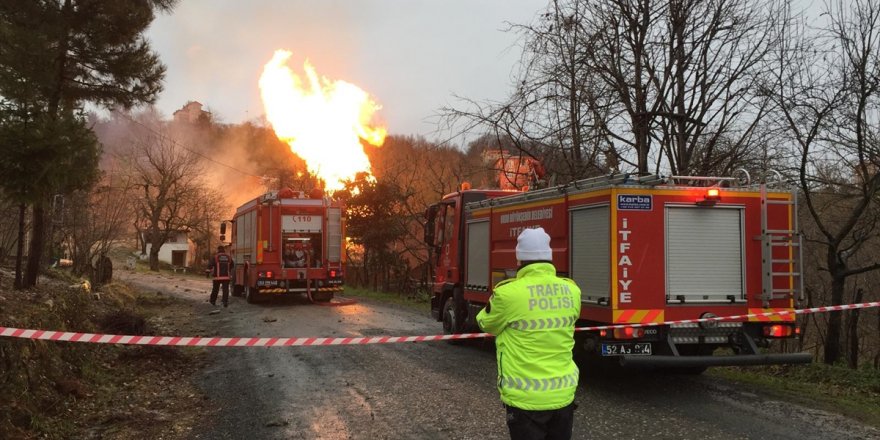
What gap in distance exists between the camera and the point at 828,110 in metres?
8.95

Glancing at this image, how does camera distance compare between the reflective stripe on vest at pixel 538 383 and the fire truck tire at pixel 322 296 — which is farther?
the fire truck tire at pixel 322 296

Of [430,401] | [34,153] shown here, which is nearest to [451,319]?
[430,401]

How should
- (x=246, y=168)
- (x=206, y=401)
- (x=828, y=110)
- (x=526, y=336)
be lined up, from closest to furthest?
(x=526, y=336)
(x=206, y=401)
(x=828, y=110)
(x=246, y=168)

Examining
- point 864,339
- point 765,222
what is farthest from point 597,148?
point 864,339

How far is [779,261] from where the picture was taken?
6.36 metres

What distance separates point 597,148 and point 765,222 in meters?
4.25

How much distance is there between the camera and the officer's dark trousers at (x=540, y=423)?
276 centimetres

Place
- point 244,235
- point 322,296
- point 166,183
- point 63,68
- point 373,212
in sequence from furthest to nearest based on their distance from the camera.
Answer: point 166,183 → point 373,212 → point 244,235 → point 322,296 → point 63,68

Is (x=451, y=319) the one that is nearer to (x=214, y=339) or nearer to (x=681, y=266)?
(x=681, y=266)

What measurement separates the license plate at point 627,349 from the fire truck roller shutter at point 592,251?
19.8 inches

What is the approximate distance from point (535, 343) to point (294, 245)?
14.6 metres

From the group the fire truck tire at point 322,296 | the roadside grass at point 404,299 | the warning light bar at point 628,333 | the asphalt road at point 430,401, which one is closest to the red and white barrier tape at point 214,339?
the warning light bar at point 628,333

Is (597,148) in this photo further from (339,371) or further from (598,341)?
(339,371)

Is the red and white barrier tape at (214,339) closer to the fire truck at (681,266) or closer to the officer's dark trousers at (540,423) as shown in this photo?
the fire truck at (681,266)
